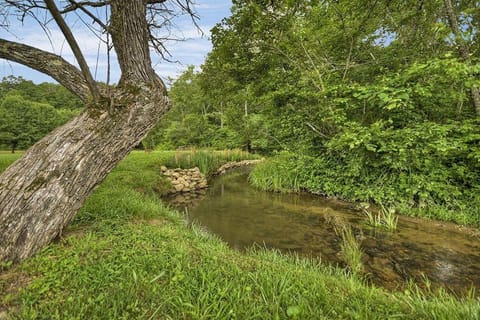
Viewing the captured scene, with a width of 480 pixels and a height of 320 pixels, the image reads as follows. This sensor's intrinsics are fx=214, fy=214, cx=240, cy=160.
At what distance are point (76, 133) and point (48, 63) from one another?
28.9 inches

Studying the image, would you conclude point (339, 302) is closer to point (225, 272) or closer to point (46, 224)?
point (225, 272)

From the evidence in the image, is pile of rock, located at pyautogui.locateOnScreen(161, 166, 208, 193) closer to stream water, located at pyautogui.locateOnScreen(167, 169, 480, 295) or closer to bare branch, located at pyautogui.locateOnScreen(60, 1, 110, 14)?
stream water, located at pyautogui.locateOnScreen(167, 169, 480, 295)

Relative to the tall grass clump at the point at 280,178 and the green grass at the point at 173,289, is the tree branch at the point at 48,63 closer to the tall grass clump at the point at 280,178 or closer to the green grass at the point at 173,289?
the green grass at the point at 173,289

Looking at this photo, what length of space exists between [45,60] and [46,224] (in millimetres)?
1468

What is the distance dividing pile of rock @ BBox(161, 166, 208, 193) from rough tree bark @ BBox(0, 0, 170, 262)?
474 cm

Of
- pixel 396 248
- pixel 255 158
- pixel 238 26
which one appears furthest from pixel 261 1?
pixel 255 158

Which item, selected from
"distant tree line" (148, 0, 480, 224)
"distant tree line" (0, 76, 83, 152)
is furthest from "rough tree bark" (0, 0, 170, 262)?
"distant tree line" (0, 76, 83, 152)

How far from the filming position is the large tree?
5.38 ft

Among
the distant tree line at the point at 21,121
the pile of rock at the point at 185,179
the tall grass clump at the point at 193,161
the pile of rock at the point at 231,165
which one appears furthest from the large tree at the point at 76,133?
the distant tree line at the point at 21,121

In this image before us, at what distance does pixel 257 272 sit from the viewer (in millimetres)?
1747

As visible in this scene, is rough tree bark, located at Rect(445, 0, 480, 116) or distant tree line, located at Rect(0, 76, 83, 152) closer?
rough tree bark, located at Rect(445, 0, 480, 116)

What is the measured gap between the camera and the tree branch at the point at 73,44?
1520mm

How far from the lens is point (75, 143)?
6.02 feet

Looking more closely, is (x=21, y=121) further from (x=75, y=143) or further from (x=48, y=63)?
(x=75, y=143)
